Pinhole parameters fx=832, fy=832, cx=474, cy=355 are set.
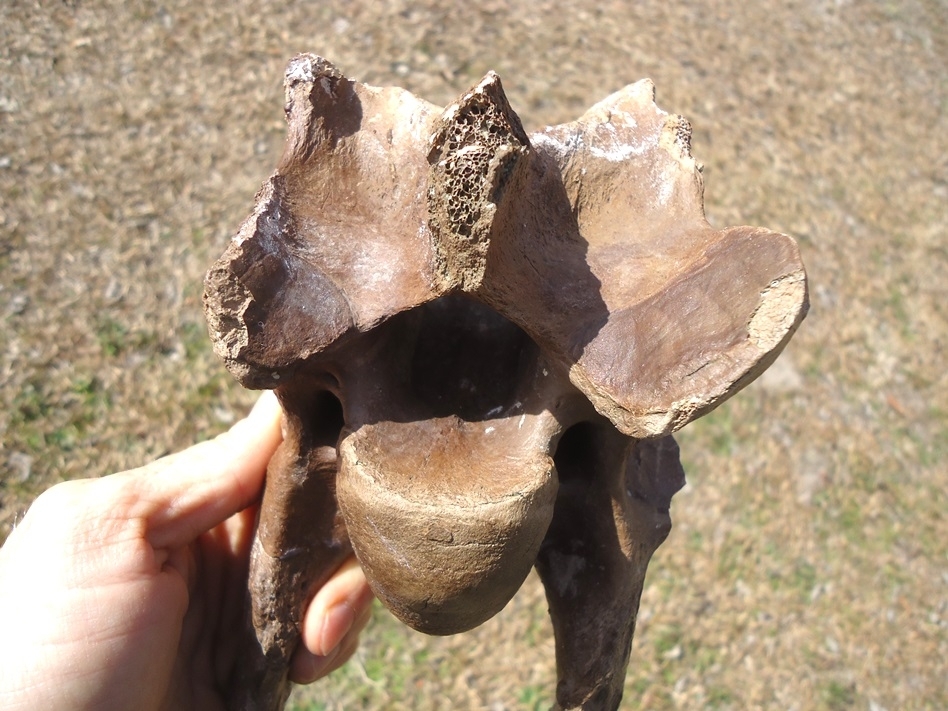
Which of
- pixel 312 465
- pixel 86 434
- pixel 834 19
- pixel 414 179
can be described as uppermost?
pixel 414 179

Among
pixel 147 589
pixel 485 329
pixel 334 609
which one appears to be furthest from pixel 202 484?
pixel 485 329

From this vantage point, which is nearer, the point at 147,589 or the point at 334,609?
the point at 147,589

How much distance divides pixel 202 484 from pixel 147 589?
0.75 feet

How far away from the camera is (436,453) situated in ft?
4.17

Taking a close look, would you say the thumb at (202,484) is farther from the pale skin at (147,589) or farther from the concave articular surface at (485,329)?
the concave articular surface at (485,329)

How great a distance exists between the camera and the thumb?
5.50ft

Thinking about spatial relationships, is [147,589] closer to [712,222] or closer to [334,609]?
[334,609]

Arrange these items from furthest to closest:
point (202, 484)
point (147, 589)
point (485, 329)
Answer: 1. point (202, 484)
2. point (147, 589)
3. point (485, 329)

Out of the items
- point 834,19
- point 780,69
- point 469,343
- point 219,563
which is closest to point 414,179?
point 469,343

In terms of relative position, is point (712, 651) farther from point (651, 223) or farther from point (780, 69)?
point (780, 69)

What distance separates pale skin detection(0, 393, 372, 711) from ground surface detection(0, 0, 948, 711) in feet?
3.43

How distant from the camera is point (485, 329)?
4.84ft

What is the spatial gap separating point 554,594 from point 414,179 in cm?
80

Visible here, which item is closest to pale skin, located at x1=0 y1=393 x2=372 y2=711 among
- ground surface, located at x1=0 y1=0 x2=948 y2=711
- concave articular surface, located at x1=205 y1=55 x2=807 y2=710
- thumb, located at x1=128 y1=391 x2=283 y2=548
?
thumb, located at x1=128 y1=391 x2=283 y2=548
